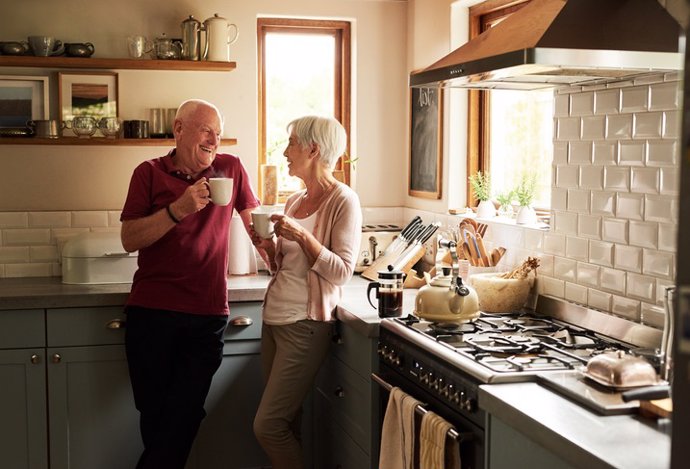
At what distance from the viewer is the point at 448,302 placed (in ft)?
10.0

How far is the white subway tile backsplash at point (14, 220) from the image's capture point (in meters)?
4.40

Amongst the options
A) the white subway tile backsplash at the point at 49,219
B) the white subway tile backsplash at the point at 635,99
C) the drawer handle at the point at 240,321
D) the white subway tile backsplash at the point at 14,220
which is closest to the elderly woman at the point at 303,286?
the drawer handle at the point at 240,321

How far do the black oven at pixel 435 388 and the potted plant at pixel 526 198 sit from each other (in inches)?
32.7

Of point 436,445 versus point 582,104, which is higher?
point 582,104

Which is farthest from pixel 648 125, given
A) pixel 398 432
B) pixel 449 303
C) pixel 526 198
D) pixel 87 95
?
pixel 87 95

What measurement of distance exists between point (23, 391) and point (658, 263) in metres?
2.72

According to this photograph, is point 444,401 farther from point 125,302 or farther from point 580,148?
point 125,302

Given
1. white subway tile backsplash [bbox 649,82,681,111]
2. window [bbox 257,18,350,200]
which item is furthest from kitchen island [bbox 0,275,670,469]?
window [bbox 257,18,350,200]

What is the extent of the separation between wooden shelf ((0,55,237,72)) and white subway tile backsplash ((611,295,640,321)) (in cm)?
228

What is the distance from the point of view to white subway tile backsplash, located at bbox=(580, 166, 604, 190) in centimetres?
306

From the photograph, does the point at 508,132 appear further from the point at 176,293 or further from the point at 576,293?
the point at 176,293

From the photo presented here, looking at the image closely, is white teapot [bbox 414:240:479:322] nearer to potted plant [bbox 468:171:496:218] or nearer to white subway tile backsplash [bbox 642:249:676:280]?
white subway tile backsplash [bbox 642:249:676:280]

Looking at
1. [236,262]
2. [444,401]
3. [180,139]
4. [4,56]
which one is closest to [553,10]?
[444,401]

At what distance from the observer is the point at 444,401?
271 cm
